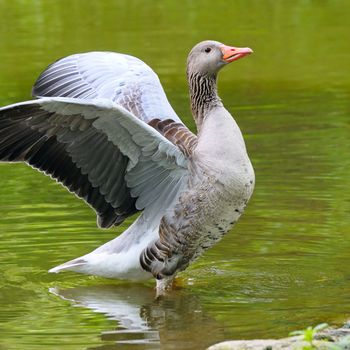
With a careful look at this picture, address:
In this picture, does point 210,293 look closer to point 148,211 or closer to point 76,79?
point 148,211

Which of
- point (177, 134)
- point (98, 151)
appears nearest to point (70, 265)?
point (98, 151)

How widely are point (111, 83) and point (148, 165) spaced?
145 cm

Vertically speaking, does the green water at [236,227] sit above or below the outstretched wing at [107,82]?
below

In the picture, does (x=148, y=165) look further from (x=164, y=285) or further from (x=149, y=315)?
(x=149, y=315)

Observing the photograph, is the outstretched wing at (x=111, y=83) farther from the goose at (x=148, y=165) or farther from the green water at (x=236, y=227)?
the green water at (x=236, y=227)

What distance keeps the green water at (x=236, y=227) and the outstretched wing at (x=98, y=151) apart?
80 cm

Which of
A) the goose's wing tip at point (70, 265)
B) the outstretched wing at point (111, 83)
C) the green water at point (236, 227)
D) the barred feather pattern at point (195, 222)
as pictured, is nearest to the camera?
the green water at point (236, 227)

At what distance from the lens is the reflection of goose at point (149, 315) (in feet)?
27.6

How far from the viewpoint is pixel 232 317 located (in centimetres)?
A: 865

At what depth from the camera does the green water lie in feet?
28.3

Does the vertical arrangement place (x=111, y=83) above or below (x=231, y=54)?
below

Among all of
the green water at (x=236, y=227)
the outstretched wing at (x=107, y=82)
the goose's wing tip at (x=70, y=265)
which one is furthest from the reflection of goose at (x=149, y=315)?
the outstretched wing at (x=107, y=82)

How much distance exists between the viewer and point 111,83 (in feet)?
35.0

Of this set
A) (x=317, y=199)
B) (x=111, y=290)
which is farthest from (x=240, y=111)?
(x=111, y=290)
